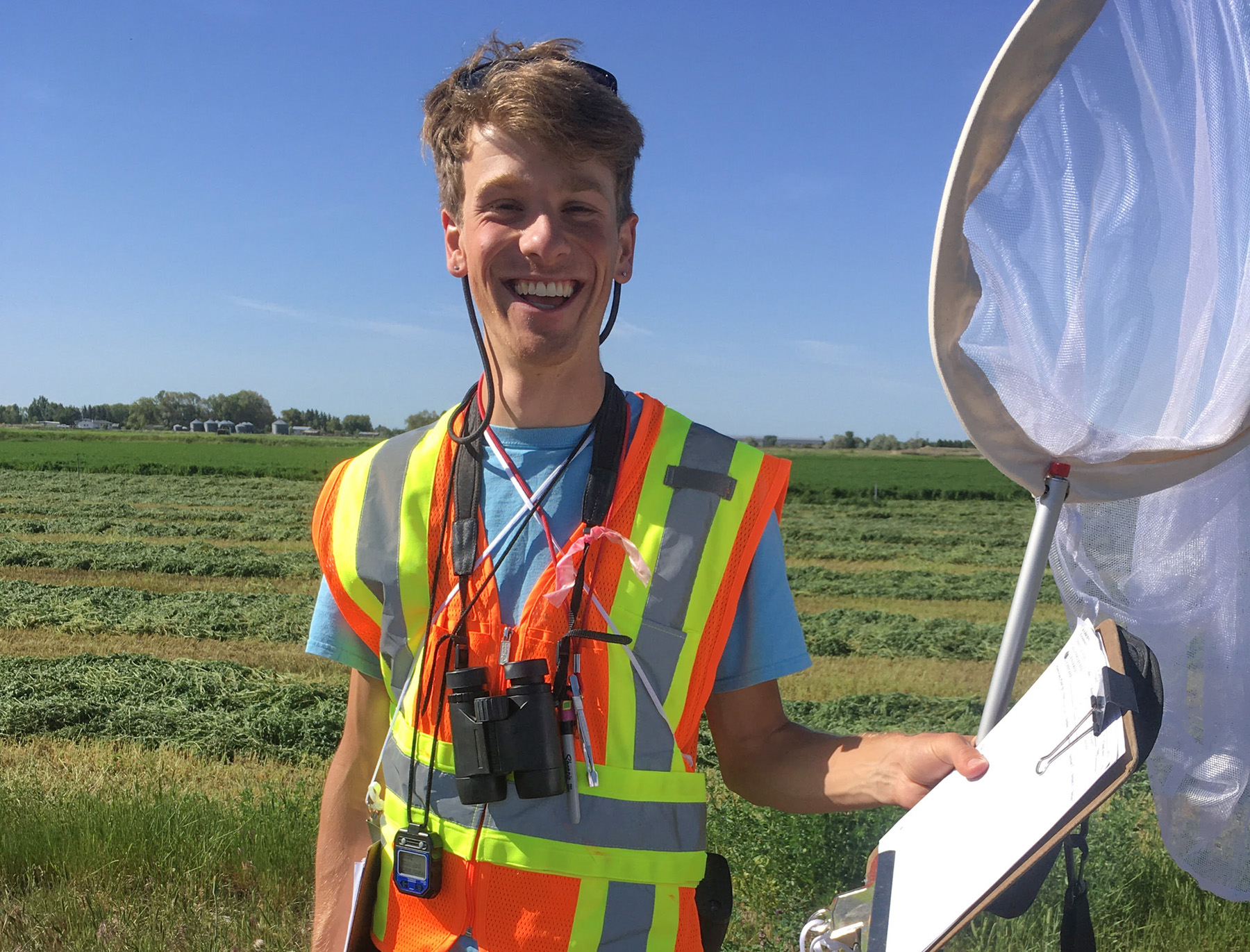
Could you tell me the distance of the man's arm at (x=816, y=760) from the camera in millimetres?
1296

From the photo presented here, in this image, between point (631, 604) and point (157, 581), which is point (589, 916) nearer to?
point (631, 604)

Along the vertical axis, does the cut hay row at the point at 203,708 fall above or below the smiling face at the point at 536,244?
below

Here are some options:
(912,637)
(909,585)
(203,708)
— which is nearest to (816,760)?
(203,708)

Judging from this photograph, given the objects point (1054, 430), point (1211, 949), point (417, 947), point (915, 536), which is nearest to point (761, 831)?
point (1211, 949)

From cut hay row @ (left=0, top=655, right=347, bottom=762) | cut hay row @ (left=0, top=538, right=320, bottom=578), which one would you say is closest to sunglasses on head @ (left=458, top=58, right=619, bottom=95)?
cut hay row @ (left=0, top=655, right=347, bottom=762)

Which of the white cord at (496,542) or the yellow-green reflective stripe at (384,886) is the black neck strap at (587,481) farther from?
the yellow-green reflective stripe at (384,886)

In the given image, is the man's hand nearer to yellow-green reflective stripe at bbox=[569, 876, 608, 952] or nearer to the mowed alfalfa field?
the mowed alfalfa field

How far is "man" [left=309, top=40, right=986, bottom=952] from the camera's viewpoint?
1.46 m

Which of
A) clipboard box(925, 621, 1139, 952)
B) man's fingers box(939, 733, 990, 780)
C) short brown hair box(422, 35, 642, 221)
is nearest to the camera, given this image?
clipboard box(925, 621, 1139, 952)

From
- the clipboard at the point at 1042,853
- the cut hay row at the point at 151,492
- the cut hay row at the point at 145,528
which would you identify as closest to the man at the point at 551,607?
the clipboard at the point at 1042,853

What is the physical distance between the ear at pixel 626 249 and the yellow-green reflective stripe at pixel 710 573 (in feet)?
1.37

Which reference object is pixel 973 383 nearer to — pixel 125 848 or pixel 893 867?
pixel 893 867

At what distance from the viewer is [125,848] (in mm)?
3662

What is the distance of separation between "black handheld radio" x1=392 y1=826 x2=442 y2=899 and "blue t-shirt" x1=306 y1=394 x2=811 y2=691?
1.09 feet
